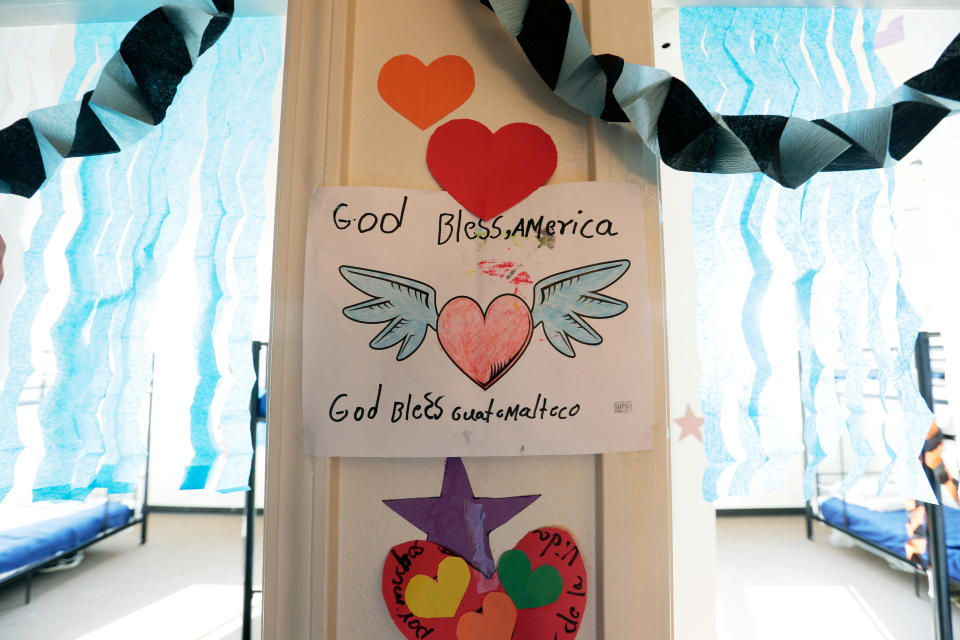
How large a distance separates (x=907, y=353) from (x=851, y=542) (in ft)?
10.4

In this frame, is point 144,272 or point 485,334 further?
point 144,272

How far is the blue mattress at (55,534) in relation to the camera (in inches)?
84.7

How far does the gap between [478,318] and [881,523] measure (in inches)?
122

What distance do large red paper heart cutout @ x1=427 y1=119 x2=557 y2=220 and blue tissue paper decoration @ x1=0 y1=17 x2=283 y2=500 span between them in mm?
349

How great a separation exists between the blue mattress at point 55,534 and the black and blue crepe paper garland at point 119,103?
Answer: 2.48 m

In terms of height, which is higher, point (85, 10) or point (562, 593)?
point (85, 10)

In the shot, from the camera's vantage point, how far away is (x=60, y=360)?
703 millimetres

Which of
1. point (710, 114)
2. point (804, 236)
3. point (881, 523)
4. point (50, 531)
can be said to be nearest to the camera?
point (710, 114)

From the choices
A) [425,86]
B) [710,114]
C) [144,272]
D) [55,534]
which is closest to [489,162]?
[425,86]

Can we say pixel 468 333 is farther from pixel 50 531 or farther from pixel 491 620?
pixel 50 531

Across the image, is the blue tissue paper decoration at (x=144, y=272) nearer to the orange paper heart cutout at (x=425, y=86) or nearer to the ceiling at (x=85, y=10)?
the ceiling at (x=85, y=10)

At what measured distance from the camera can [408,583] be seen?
550 millimetres

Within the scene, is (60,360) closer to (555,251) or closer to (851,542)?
(555,251)

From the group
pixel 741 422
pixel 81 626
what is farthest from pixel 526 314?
pixel 81 626
